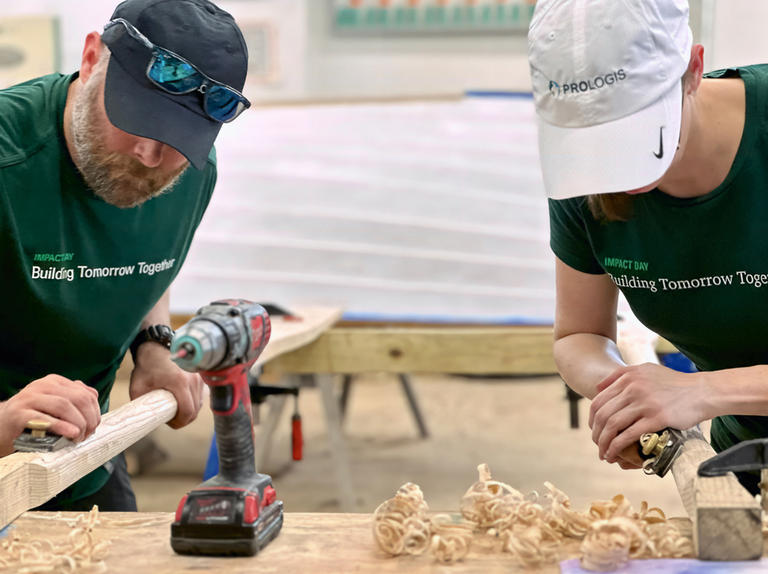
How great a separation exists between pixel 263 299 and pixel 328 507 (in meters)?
0.98

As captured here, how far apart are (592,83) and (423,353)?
194cm

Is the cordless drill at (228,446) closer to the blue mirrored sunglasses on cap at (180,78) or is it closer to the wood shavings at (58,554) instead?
the wood shavings at (58,554)

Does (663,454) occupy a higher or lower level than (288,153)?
higher

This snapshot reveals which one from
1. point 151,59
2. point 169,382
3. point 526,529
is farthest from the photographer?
point 169,382

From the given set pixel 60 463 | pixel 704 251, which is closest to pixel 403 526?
pixel 60 463

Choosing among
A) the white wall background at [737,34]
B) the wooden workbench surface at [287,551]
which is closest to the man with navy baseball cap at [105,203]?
the wooden workbench surface at [287,551]

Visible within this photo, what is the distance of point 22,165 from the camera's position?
145cm

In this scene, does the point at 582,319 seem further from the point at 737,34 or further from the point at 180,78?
the point at 737,34

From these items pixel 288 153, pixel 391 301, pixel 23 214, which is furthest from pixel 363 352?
pixel 23 214

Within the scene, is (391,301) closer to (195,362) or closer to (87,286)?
(87,286)

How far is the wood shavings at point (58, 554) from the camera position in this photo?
3.18 feet

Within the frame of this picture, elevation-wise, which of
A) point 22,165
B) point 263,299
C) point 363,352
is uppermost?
point 22,165

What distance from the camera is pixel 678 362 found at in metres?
2.59

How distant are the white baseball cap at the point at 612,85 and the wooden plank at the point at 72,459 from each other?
0.72 metres
